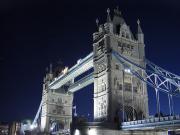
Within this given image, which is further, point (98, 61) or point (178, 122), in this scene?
point (98, 61)

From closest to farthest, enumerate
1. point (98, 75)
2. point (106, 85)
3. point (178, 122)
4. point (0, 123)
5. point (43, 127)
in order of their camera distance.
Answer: point (178, 122) < point (106, 85) < point (98, 75) < point (43, 127) < point (0, 123)

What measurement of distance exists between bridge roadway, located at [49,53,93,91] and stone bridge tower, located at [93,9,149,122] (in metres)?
6.24

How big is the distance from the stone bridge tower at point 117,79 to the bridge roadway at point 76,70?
624 cm

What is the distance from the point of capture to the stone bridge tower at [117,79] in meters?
50.7

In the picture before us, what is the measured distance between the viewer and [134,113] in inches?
2088

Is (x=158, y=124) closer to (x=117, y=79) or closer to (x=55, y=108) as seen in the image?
(x=117, y=79)

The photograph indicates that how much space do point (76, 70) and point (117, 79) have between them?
19.8 metres

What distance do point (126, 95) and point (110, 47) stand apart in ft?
30.6

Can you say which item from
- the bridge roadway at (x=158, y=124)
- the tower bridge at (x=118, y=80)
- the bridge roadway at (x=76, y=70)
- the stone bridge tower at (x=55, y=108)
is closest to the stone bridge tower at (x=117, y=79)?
the tower bridge at (x=118, y=80)

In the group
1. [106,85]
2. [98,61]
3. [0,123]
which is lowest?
[0,123]

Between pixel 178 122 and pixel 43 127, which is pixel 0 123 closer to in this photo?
pixel 43 127

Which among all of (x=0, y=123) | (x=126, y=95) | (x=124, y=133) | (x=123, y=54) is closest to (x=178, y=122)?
(x=124, y=133)

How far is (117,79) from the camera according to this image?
171 feet

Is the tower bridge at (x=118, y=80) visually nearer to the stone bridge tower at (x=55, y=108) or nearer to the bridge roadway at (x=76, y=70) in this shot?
the bridge roadway at (x=76, y=70)
